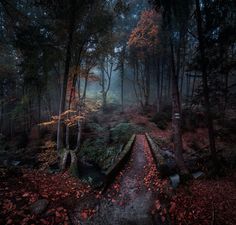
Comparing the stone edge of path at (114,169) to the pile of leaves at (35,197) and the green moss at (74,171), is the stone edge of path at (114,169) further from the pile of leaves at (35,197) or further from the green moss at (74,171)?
the green moss at (74,171)

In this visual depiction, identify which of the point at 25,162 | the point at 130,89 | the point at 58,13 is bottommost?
the point at 25,162

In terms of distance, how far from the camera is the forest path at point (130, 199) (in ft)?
19.0

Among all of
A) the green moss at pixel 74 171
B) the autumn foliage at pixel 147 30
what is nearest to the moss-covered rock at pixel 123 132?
the green moss at pixel 74 171

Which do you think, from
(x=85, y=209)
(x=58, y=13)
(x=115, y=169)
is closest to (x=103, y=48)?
(x=58, y=13)

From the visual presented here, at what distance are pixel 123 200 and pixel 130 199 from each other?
260 mm

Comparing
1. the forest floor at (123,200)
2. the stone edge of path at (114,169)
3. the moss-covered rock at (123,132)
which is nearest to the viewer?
the forest floor at (123,200)

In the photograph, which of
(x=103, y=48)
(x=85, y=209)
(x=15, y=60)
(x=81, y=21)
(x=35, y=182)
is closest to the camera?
(x=85, y=209)

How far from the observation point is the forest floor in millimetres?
5371

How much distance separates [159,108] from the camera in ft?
71.1

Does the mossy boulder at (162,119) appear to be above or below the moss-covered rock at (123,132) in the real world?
above

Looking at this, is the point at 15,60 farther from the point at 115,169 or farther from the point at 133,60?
the point at 115,169

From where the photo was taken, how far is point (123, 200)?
269 inches

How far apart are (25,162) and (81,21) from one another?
10.7 m

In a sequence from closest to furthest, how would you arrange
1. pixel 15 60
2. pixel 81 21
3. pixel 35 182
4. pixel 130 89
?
pixel 35 182
pixel 81 21
pixel 15 60
pixel 130 89
